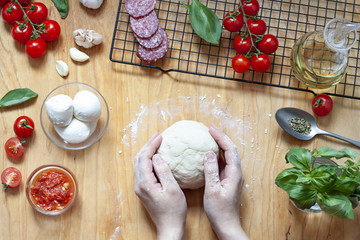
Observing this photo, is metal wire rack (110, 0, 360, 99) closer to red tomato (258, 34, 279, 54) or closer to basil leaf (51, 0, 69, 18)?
red tomato (258, 34, 279, 54)

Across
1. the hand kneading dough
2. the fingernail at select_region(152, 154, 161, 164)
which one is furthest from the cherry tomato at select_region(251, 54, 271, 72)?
the fingernail at select_region(152, 154, 161, 164)

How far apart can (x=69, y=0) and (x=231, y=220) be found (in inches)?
51.9

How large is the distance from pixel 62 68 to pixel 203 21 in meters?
0.72

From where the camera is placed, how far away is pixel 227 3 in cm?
173

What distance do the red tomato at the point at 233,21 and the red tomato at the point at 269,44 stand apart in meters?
0.13

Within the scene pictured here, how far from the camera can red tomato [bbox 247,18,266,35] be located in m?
1.62

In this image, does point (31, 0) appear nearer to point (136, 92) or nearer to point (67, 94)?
point (67, 94)

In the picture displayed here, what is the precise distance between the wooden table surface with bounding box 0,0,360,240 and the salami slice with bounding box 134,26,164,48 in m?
0.14

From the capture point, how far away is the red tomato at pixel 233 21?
1617mm

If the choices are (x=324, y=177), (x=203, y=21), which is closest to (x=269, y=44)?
(x=203, y=21)

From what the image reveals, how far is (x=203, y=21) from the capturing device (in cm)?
161

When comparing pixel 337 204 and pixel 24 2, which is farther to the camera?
pixel 24 2

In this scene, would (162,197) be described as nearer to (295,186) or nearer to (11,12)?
(295,186)

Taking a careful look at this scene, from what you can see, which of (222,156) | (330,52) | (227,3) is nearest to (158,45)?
(227,3)
